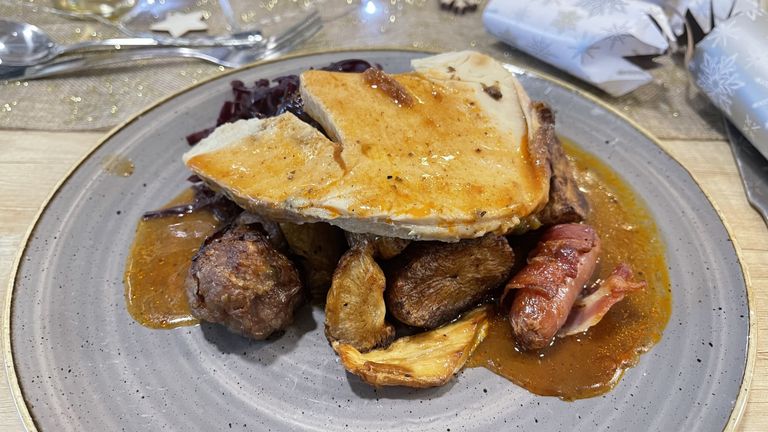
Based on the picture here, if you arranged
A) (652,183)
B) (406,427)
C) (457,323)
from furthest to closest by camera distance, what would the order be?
(652,183)
(457,323)
(406,427)

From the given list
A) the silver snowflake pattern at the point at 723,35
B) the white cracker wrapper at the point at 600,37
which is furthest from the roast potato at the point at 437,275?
the silver snowflake pattern at the point at 723,35

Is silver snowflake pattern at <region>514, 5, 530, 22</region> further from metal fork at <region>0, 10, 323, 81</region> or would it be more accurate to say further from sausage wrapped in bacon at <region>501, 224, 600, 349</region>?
sausage wrapped in bacon at <region>501, 224, 600, 349</region>

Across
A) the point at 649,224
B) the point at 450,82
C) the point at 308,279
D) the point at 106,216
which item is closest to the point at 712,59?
the point at 649,224

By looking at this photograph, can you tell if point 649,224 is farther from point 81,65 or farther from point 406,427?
point 81,65

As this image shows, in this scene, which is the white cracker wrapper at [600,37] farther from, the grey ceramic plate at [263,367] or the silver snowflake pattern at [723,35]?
the grey ceramic plate at [263,367]

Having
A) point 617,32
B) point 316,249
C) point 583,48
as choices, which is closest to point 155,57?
point 316,249
